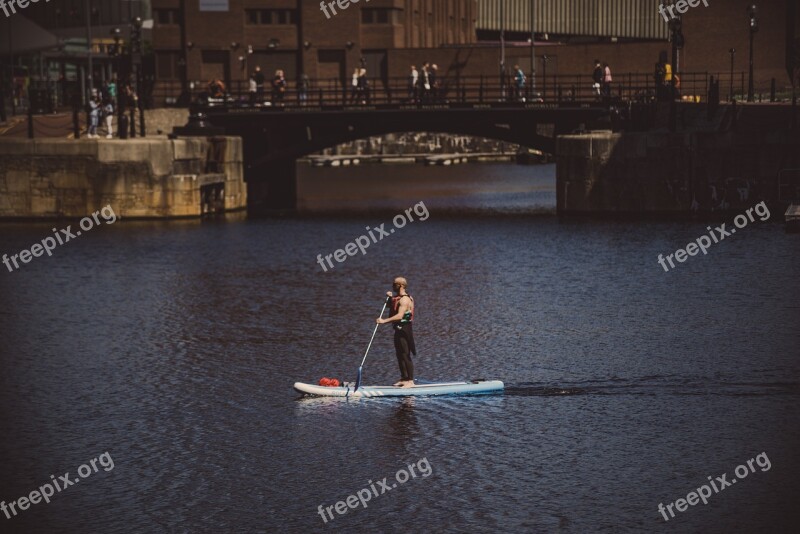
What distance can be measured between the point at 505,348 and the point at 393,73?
83123 millimetres

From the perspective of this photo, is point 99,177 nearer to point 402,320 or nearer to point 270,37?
point 402,320

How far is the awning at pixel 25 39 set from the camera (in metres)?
77.6

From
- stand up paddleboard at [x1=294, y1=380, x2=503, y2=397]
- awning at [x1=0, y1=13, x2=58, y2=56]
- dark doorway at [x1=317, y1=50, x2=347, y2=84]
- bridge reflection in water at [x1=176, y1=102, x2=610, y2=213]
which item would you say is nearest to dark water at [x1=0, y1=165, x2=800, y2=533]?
stand up paddleboard at [x1=294, y1=380, x2=503, y2=397]

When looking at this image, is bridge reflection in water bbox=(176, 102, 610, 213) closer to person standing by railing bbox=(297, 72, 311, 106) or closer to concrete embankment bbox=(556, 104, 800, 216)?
person standing by railing bbox=(297, 72, 311, 106)

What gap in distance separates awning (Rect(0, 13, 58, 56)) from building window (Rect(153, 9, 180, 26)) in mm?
35129

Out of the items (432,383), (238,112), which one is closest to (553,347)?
(432,383)

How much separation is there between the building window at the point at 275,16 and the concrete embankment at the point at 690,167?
2094 inches

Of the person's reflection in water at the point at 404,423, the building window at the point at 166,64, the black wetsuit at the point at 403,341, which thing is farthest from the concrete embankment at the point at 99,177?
the building window at the point at 166,64

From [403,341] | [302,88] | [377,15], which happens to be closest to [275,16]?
[377,15]

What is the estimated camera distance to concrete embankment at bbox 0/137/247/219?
68.8m

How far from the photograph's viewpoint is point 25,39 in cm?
7938

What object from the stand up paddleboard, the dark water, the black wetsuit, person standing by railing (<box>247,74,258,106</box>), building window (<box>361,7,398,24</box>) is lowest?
the dark water

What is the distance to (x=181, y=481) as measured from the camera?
23719mm

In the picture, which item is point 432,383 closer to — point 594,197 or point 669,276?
point 669,276
